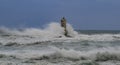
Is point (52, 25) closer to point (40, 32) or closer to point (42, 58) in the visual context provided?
point (40, 32)

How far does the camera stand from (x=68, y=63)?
41.2 feet

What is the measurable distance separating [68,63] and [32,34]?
26080 mm

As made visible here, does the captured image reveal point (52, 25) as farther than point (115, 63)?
Yes

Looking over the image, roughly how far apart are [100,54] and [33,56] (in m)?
2.92

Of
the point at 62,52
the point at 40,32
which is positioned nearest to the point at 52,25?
the point at 40,32

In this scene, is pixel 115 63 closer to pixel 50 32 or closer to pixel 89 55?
pixel 89 55

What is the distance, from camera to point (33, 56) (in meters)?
14.6

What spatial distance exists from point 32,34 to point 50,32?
2092 mm

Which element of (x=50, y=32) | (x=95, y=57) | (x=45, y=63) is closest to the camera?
(x=45, y=63)

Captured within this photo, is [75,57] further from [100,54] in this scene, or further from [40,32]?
[40,32]

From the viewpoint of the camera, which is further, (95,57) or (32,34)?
(32,34)

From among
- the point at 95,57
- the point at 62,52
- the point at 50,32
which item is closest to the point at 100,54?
the point at 95,57

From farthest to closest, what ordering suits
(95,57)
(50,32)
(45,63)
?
(50,32) → (95,57) → (45,63)

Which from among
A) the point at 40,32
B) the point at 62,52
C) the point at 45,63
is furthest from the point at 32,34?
the point at 45,63
